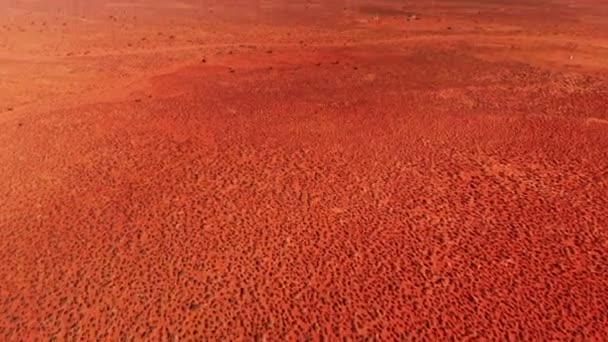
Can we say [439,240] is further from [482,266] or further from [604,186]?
[604,186]

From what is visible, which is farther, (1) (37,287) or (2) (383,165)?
(2) (383,165)

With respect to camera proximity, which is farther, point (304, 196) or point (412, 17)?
point (412, 17)

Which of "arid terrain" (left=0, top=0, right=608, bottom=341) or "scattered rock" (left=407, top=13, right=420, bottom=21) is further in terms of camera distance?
"scattered rock" (left=407, top=13, right=420, bottom=21)

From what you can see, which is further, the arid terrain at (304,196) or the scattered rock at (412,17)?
the scattered rock at (412,17)

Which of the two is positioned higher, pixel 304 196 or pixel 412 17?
pixel 412 17

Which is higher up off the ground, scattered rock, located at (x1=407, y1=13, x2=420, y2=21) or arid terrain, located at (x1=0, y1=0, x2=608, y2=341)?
scattered rock, located at (x1=407, y1=13, x2=420, y2=21)

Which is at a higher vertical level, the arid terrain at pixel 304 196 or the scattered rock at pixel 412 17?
the scattered rock at pixel 412 17

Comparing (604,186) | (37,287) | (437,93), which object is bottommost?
(37,287)

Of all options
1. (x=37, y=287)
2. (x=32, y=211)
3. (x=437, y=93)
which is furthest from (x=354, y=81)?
(x=37, y=287)
